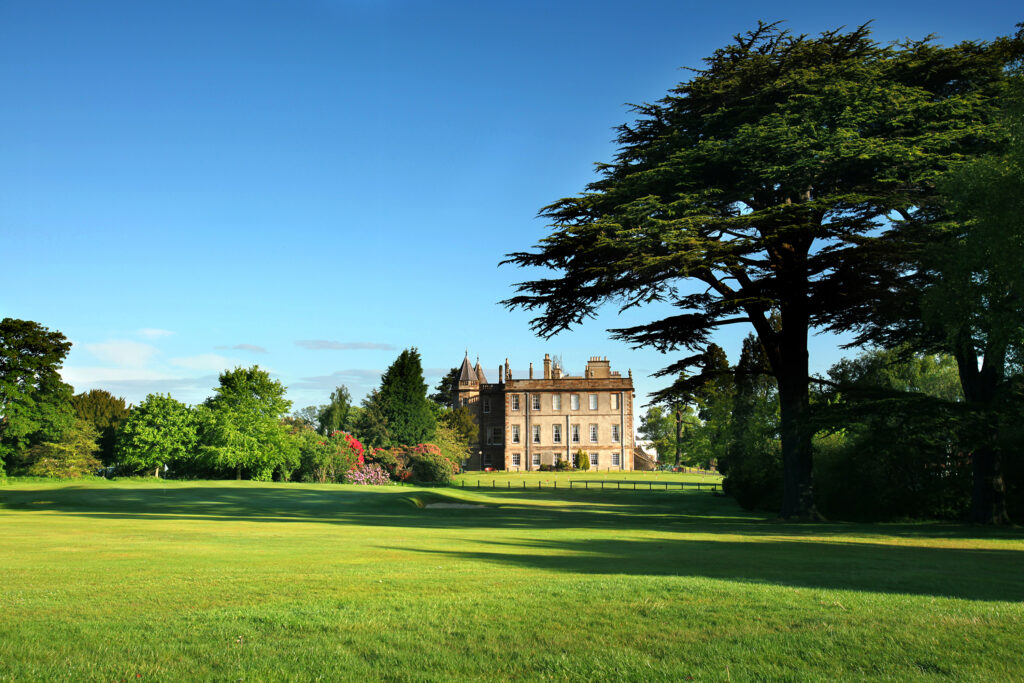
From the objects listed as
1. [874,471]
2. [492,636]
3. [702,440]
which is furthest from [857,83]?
[702,440]

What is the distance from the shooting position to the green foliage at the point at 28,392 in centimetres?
4816

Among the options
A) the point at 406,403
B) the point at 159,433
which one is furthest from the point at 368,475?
the point at 159,433

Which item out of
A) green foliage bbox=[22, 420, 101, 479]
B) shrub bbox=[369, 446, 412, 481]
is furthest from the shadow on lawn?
shrub bbox=[369, 446, 412, 481]

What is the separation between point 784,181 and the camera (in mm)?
22031

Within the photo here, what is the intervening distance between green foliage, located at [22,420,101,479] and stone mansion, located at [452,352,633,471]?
41752 millimetres

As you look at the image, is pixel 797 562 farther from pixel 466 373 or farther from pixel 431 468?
pixel 466 373

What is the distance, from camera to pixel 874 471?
85.1ft

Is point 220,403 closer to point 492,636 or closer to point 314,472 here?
point 314,472

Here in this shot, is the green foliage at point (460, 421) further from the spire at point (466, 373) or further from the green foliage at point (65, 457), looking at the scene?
the green foliage at point (65, 457)

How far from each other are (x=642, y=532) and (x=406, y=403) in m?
36.8

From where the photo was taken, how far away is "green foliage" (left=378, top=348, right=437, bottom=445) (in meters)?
54.9

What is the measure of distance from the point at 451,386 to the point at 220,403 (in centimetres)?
5075

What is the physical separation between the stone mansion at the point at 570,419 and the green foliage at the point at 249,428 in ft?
123

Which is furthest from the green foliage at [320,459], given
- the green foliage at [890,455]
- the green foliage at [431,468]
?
the green foliage at [890,455]
